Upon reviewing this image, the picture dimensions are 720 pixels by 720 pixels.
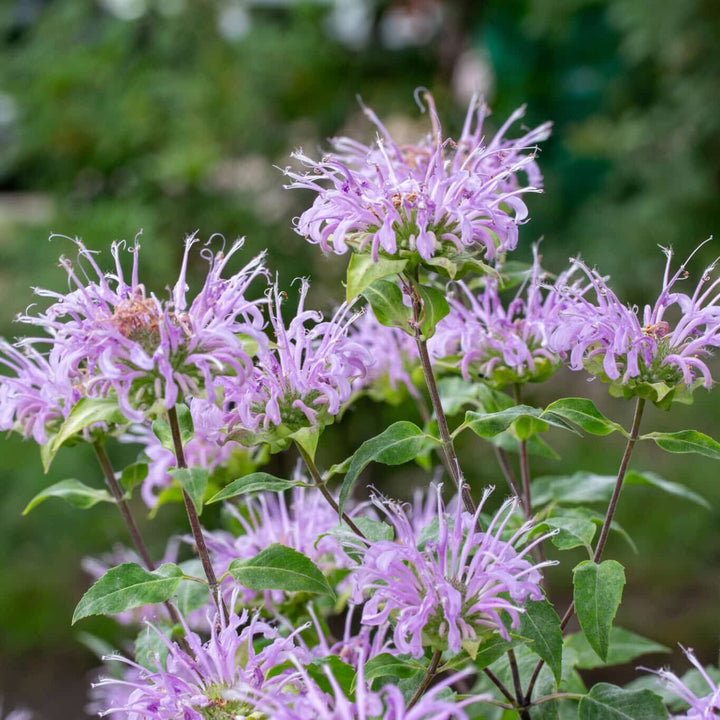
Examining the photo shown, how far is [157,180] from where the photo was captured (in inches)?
93.7

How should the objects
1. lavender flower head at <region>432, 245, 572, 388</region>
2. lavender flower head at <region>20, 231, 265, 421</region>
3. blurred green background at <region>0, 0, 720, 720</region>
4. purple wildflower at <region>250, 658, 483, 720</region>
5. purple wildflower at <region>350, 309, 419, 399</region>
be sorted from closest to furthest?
purple wildflower at <region>250, 658, 483, 720</region> < lavender flower head at <region>20, 231, 265, 421</region> < lavender flower head at <region>432, 245, 572, 388</region> < purple wildflower at <region>350, 309, 419, 399</region> < blurred green background at <region>0, 0, 720, 720</region>

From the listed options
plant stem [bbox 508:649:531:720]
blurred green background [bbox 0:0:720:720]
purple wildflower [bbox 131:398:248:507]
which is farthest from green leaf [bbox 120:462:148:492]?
blurred green background [bbox 0:0:720:720]

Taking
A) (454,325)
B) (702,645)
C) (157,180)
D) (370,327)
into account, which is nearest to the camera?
(454,325)

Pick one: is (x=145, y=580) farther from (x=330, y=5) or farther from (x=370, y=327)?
(x=330, y=5)

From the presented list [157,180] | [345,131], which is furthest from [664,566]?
[157,180]

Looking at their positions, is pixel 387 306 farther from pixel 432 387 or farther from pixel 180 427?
pixel 180 427

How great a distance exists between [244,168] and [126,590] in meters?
2.09

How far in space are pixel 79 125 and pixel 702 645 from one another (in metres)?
2.02

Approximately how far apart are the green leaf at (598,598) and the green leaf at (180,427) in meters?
0.28

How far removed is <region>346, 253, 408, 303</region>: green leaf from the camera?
58cm

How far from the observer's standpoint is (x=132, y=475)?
32.1 inches

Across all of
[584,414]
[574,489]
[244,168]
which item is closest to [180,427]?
[584,414]

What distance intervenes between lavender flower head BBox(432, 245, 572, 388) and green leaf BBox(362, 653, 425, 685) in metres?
0.23

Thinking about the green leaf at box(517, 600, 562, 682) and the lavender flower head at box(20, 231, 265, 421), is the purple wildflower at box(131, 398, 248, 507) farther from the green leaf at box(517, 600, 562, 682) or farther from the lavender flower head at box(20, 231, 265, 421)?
the green leaf at box(517, 600, 562, 682)
